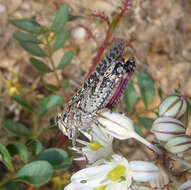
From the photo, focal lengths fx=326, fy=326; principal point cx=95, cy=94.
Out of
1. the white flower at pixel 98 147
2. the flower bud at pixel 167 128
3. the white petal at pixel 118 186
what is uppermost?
the flower bud at pixel 167 128

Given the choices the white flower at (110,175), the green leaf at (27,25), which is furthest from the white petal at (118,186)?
the green leaf at (27,25)

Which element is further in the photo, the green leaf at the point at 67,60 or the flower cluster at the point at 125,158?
the green leaf at the point at 67,60

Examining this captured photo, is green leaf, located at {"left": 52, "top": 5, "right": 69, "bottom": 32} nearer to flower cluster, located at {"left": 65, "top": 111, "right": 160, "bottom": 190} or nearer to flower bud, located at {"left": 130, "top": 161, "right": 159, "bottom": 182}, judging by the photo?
flower cluster, located at {"left": 65, "top": 111, "right": 160, "bottom": 190}

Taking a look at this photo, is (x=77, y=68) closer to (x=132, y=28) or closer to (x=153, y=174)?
(x=132, y=28)

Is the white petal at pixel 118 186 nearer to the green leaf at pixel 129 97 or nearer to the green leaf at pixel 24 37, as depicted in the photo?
the green leaf at pixel 129 97

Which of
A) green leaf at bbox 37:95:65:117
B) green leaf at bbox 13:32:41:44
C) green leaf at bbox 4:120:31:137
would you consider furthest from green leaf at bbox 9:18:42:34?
green leaf at bbox 4:120:31:137

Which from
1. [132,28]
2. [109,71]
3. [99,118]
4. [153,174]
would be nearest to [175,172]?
[153,174]
